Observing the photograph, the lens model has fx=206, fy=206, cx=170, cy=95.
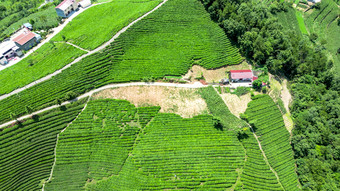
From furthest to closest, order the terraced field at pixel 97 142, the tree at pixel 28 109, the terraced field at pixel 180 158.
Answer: the tree at pixel 28 109
the terraced field at pixel 97 142
the terraced field at pixel 180 158

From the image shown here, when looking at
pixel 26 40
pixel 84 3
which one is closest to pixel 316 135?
pixel 84 3

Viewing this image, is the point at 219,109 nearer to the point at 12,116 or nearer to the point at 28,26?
the point at 12,116

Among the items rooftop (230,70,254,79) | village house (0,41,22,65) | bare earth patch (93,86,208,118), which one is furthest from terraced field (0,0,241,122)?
village house (0,41,22,65)

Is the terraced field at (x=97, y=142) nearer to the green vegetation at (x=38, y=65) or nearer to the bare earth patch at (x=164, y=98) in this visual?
the bare earth patch at (x=164, y=98)

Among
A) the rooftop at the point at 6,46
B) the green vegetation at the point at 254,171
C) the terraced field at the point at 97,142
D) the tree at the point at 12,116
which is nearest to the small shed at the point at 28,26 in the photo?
the rooftop at the point at 6,46

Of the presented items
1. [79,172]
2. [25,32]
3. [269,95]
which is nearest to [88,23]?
[25,32]

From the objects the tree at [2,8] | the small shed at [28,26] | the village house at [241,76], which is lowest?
the village house at [241,76]

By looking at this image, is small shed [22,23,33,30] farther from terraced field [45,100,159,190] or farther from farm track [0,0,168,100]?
terraced field [45,100,159,190]
